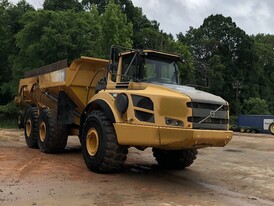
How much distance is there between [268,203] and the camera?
26.8 ft

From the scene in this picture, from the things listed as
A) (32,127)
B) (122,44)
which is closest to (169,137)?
(32,127)

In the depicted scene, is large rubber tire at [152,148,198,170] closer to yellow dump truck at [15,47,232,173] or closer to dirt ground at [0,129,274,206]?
yellow dump truck at [15,47,232,173]

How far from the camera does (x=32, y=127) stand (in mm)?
14906

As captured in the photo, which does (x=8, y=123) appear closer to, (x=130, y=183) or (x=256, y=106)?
(x=130, y=183)

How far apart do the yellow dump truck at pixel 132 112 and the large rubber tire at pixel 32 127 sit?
126 cm

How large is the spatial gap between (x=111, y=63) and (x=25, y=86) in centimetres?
729

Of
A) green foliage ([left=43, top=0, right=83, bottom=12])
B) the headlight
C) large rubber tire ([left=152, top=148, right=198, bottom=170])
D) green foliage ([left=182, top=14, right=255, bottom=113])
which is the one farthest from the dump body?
green foliage ([left=182, top=14, right=255, bottom=113])

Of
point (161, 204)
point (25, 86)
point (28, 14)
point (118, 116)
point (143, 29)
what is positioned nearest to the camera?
point (161, 204)

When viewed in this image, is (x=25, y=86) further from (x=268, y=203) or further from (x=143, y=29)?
(x=143, y=29)

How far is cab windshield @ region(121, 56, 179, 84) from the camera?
10.2 meters

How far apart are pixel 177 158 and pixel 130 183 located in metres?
2.65

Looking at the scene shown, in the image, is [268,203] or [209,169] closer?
[268,203]

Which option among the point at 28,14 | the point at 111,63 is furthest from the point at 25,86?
the point at 28,14

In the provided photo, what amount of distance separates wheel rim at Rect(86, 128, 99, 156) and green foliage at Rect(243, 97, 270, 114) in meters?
61.9
